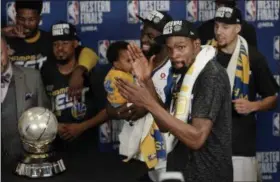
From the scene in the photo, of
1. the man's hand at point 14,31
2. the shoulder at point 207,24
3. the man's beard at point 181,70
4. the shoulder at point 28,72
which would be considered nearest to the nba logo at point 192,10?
the shoulder at point 207,24

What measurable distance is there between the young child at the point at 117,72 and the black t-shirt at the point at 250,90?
46cm

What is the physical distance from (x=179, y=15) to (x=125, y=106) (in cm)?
104

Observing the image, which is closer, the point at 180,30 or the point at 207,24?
the point at 180,30

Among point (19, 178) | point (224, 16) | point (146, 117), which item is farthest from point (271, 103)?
point (19, 178)

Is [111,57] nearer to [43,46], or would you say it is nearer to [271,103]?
[43,46]

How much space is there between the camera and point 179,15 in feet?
11.9

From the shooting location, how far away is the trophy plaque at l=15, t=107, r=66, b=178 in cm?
228

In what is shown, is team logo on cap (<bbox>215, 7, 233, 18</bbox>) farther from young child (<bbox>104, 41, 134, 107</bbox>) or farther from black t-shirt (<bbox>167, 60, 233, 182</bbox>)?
black t-shirt (<bbox>167, 60, 233, 182</bbox>)

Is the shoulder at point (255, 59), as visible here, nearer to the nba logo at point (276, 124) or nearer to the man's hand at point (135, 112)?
the man's hand at point (135, 112)

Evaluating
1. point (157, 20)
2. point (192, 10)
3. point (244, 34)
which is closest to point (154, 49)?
point (157, 20)

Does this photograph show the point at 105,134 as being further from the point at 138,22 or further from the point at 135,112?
the point at 135,112

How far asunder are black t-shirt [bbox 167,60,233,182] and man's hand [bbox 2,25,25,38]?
1.46 metres

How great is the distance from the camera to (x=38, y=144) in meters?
2.34

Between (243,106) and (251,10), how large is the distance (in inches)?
36.7
